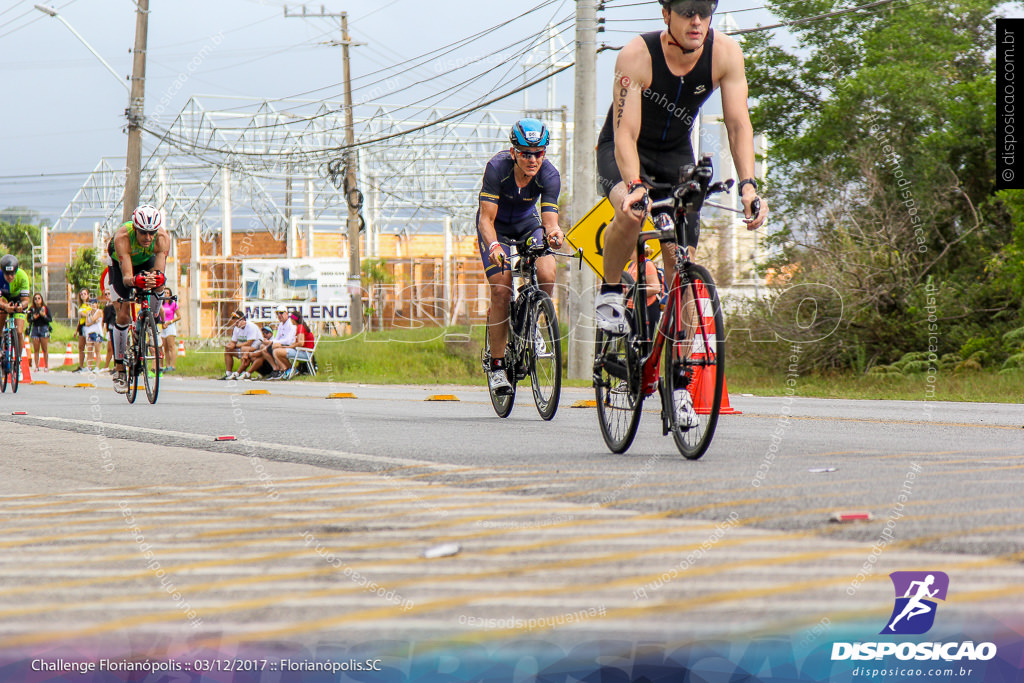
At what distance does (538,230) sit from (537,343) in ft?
2.89

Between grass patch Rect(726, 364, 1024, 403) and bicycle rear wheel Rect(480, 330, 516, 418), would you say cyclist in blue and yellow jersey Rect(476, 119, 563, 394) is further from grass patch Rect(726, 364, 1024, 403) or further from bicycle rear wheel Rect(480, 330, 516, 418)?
grass patch Rect(726, 364, 1024, 403)

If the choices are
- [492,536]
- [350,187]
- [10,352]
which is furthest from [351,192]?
[492,536]

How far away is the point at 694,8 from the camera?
4949mm

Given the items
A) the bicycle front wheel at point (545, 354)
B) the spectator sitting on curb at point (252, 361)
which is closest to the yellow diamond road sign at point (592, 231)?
the bicycle front wheel at point (545, 354)

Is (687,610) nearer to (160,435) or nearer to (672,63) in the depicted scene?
(672,63)

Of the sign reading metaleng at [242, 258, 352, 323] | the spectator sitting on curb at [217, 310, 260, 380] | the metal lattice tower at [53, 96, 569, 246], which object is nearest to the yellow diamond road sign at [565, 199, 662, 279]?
the spectator sitting on curb at [217, 310, 260, 380]

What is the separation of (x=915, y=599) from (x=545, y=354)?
5.52 meters

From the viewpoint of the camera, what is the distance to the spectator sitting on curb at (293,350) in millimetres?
22312

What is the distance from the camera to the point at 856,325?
777 inches

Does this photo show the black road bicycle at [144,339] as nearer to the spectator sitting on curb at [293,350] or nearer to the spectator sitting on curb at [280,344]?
the spectator sitting on curb at [280,344]

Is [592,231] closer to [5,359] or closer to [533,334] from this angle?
[533,334]

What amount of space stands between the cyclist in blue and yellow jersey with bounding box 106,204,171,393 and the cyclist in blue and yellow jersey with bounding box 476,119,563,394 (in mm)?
3692

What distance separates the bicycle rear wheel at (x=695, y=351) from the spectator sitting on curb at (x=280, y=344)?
18070mm

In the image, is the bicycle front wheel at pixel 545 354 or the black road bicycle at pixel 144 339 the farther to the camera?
the black road bicycle at pixel 144 339
